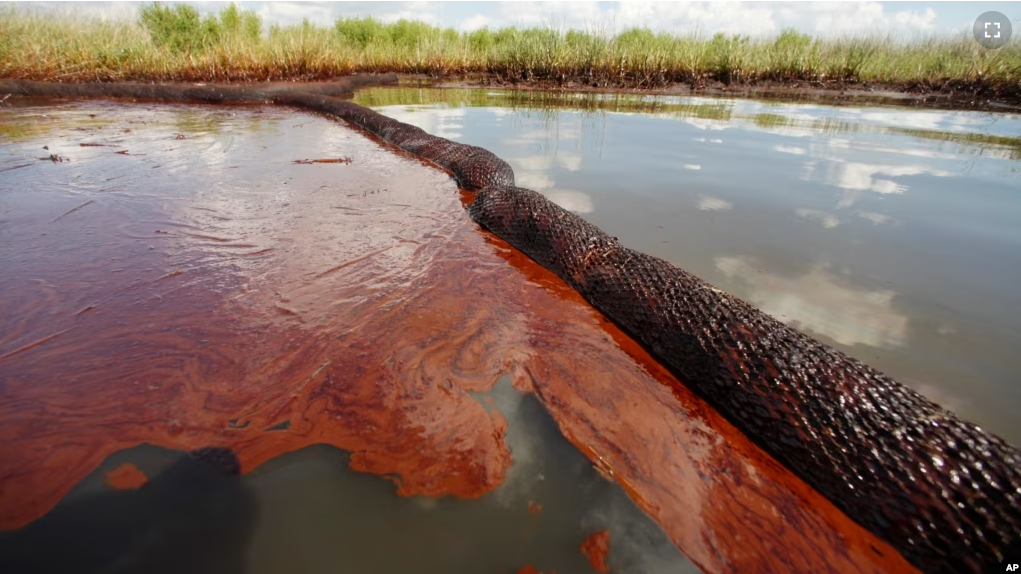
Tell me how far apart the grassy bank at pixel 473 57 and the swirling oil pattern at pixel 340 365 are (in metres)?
11.9

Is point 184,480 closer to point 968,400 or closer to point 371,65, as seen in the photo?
point 968,400

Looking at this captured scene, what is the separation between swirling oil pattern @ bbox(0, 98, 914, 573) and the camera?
1364mm

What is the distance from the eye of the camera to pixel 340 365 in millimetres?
1840

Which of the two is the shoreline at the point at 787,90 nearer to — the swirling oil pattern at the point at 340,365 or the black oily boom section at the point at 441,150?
the black oily boom section at the point at 441,150

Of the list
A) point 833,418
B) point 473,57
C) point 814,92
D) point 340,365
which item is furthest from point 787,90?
point 340,365

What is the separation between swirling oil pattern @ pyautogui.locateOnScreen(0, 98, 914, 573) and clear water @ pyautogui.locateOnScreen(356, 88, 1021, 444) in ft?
3.41

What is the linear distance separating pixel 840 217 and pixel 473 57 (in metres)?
17.0

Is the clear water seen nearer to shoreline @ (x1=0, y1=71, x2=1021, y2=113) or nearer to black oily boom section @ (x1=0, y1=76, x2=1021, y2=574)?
black oily boom section @ (x1=0, y1=76, x2=1021, y2=574)

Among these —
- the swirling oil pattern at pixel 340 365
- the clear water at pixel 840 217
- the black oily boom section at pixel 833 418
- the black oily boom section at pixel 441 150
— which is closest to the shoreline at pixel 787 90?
the clear water at pixel 840 217

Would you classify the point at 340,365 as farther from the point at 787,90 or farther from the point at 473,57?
the point at 473,57

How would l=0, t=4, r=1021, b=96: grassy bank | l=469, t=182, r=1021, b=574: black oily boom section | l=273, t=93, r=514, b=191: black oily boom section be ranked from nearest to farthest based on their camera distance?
l=469, t=182, r=1021, b=574: black oily boom section, l=273, t=93, r=514, b=191: black oily boom section, l=0, t=4, r=1021, b=96: grassy bank

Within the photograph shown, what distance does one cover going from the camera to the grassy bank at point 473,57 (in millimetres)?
11352

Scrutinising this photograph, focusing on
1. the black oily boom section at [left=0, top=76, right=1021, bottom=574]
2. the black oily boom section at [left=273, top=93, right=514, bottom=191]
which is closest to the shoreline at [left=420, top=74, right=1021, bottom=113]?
the black oily boom section at [left=273, top=93, right=514, bottom=191]

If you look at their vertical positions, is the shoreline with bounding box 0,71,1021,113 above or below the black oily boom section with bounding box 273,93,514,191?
above
